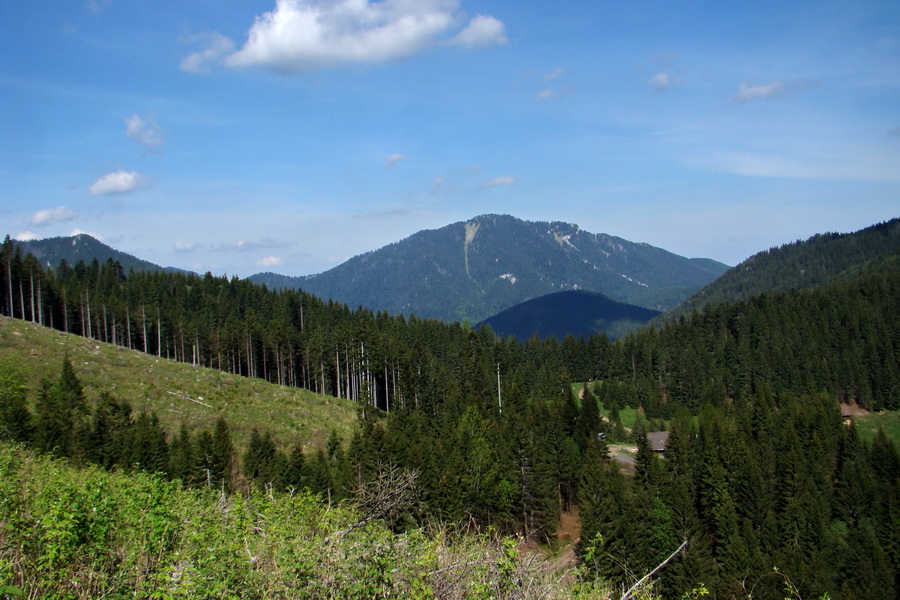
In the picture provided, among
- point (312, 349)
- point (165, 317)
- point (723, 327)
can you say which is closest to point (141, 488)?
point (312, 349)

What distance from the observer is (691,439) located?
68.1m

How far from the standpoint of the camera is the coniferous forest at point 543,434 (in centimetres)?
3966

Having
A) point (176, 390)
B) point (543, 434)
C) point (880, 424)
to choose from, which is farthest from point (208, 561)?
point (880, 424)

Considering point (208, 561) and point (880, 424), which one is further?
point (880, 424)

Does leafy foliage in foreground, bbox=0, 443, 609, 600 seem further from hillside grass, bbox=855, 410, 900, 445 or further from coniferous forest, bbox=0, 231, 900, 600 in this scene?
hillside grass, bbox=855, 410, 900, 445

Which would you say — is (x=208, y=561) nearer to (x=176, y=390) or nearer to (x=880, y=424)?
(x=176, y=390)

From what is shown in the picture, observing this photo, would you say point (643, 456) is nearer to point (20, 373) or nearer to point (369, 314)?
point (20, 373)

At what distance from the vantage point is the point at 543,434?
62.2 meters

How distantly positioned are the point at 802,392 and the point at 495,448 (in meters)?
95.2

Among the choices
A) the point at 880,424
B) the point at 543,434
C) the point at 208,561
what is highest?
the point at 208,561

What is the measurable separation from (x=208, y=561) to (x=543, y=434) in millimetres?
56127

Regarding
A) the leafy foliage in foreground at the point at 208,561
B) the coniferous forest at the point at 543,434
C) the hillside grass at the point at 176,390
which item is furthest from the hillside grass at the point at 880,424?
the leafy foliage in foreground at the point at 208,561

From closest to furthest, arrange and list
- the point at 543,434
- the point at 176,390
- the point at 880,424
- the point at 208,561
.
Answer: the point at 208,561, the point at 543,434, the point at 176,390, the point at 880,424

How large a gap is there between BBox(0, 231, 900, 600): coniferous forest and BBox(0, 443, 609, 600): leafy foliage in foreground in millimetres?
206
